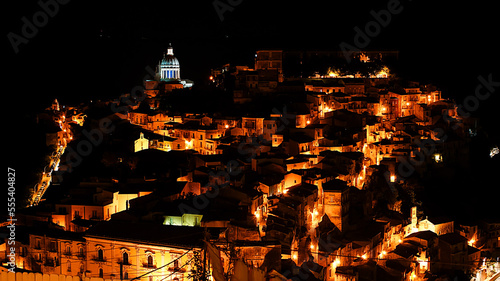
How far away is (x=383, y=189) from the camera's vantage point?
76.1 feet

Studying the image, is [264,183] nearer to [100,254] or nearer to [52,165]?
[100,254]

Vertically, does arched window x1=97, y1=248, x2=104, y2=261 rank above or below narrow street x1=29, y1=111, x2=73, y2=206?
below

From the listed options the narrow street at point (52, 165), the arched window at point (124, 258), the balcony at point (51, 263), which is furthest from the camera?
the narrow street at point (52, 165)

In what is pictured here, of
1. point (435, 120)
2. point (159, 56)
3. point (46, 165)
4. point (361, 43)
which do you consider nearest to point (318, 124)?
point (435, 120)

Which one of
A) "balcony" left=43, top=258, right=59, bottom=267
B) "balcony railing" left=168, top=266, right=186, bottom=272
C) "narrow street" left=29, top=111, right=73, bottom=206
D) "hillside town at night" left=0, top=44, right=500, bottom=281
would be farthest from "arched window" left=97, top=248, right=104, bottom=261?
"narrow street" left=29, top=111, right=73, bottom=206

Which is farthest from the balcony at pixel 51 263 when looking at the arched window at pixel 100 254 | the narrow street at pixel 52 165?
the narrow street at pixel 52 165

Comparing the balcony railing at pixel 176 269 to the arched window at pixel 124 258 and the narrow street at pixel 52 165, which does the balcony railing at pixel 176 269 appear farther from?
the narrow street at pixel 52 165

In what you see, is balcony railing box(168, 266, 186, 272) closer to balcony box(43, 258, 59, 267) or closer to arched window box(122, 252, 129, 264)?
arched window box(122, 252, 129, 264)

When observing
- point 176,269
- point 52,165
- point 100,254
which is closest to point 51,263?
point 100,254

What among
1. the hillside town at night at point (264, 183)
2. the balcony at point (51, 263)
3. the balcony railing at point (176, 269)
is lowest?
the balcony at point (51, 263)

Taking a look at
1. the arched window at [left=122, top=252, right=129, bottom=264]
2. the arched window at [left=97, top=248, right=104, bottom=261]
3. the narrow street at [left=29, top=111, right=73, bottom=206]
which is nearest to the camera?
the arched window at [left=122, top=252, right=129, bottom=264]

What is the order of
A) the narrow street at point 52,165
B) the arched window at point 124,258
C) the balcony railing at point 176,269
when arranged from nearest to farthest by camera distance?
the balcony railing at point 176,269 → the arched window at point 124,258 → the narrow street at point 52,165

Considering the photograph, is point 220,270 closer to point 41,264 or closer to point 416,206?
point 41,264

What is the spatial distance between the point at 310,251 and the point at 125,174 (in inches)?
306
